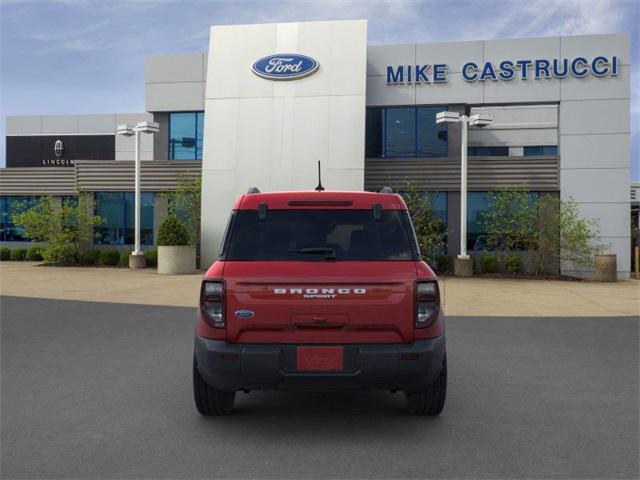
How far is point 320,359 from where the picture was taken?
4230 mm

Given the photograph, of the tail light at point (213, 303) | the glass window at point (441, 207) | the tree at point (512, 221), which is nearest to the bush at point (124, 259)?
the glass window at point (441, 207)

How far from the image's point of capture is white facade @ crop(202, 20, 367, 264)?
69.3 ft

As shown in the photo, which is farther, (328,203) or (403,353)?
(328,203)

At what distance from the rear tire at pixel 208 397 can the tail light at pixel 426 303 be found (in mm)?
1739

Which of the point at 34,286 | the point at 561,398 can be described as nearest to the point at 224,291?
the point at 561,398

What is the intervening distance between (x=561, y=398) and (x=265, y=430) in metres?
2.87

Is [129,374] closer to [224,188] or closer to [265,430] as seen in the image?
[265,430]

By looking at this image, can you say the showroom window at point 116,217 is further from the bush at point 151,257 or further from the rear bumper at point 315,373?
the rear bumper at point 315,373

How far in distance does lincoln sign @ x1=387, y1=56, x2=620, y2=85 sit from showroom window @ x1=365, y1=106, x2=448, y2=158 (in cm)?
126

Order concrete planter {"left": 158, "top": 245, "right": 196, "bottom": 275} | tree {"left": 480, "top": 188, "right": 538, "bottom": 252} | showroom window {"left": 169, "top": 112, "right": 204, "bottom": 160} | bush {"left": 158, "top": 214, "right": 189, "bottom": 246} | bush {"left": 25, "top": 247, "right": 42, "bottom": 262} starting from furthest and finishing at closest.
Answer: bush {"left": 25, "top": 247, "right": 42, "bottom": 262}, showroom window {"left": 169, "top": 112, "right": 204, "bottom": 160}, tree {"left": 480, "top": 188, "right": 538, "bottom": 252}, bush {"left": 158, "top": 214, "right": 189, "bottom": 246}, concrete planter {"left": 158, "top": 245, "right": 196, "bottom": 275}

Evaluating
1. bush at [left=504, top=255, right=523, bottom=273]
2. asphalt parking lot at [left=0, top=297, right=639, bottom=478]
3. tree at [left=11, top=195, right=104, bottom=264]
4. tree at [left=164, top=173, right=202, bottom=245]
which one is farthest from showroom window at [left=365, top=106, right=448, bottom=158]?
asphalt parking lot at [left=0, top=297, right=639, bottom=478]

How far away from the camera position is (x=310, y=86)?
21.7 m

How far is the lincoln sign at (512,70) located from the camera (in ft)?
71.2

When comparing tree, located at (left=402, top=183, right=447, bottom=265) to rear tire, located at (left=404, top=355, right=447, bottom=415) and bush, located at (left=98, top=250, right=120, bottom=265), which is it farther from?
rear tire, located at (left=404, top=355, right=447, bottom=415)
